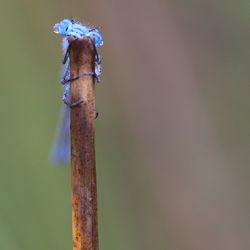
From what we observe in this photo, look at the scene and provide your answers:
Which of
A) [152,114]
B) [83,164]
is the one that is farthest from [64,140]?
[152,114]

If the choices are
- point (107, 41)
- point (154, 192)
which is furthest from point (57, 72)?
point (154, 192)

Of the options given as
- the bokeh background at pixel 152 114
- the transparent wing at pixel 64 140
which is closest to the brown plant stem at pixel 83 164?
the transparent wing at pixel 64 140

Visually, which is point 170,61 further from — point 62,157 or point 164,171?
point 62,157

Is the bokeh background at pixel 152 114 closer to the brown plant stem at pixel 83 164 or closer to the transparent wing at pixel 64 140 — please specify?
the transparent wing at pixel 64 140

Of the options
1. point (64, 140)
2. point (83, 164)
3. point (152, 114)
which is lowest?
point (83, 164)

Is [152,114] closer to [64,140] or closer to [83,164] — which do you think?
[64,140]

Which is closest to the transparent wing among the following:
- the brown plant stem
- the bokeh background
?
the brown plant stem
